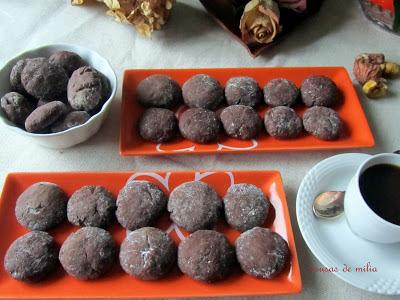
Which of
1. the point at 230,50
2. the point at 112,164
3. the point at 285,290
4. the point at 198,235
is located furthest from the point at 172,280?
the point at 230,50

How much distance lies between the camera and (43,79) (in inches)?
33.2

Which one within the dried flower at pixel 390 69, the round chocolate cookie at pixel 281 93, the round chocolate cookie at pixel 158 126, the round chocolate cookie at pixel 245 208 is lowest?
the round chocolate cookie at pixel 245 208

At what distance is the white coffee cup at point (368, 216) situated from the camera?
0.65 meters

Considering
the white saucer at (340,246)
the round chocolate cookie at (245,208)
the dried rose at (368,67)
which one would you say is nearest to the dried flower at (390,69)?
the dried rose at (368,67)

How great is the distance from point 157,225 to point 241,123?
0.28 meters

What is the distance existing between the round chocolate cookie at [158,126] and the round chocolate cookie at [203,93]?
0.06m

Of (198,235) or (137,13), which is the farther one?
(137,13)

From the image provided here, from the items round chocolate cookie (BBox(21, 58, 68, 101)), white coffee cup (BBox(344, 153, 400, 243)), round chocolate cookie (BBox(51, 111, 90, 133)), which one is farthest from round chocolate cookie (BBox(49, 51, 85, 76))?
white coffee cup (BBox(344, 153, 400, 243))

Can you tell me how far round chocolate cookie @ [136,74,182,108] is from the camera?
91cm

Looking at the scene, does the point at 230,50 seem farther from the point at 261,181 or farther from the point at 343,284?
the point at 343,284

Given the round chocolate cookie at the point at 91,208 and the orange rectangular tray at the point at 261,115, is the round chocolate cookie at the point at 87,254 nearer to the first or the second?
the round chocolate cookie at the point at 91,208

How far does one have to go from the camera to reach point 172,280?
69 centimetres

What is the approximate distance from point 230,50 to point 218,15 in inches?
4.2

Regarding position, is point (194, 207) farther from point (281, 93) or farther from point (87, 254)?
point (281, 93)
